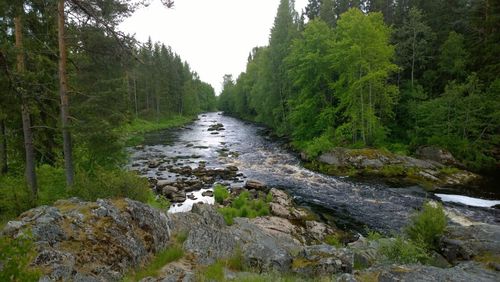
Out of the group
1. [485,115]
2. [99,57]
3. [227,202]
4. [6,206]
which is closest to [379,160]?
[485,115]

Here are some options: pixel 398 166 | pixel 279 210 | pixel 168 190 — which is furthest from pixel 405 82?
→ pixel 168 190

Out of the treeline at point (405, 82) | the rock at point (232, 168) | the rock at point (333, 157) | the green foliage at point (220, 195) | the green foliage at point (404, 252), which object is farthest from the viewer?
the rock at point (333, 157)

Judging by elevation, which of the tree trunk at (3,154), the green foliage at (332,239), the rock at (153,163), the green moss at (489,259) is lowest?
the green foliage at (332,239)

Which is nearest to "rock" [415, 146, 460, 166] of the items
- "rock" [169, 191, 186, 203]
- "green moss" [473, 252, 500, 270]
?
"green moss" [473, 252, 500, 270]

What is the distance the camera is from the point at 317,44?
32625mm

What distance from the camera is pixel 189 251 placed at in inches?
310

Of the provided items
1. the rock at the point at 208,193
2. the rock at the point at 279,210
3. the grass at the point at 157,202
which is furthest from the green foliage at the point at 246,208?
the grass at the point at 157,202

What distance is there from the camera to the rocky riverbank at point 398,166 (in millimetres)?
20781

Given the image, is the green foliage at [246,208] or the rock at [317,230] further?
the green foliage at [246,208]

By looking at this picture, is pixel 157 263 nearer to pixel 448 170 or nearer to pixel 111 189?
pixel 111 189

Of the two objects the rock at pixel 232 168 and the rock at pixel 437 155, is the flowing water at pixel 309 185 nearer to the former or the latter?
the rock at pixel 232 168

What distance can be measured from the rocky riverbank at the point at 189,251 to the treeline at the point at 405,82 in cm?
1773

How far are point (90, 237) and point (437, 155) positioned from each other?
2563 centimetres

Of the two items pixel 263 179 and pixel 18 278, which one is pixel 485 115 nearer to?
pixel 263 179
